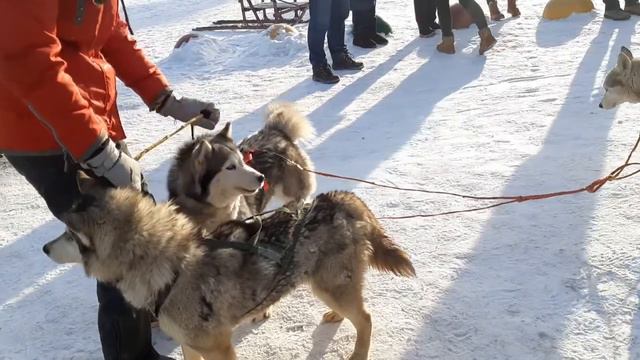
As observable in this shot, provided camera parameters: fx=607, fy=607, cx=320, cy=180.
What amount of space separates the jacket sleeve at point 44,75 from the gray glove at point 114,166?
0.04 metres

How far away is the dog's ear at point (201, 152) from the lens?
3180 millimetres

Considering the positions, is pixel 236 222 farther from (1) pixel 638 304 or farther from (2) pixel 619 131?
(2) pixel 619 131

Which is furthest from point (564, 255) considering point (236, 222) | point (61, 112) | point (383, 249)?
point (61, 112)

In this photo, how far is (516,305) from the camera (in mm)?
3084

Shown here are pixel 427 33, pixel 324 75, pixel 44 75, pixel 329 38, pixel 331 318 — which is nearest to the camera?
pixel 44 75

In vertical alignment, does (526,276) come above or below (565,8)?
above

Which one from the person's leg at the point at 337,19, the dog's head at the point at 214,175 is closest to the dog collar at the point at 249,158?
the dog's head at the point at 214,175

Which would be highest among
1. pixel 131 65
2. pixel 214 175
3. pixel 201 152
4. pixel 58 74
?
pixel 58 74

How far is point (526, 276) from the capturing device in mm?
3318

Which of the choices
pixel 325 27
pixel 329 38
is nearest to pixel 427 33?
pixel 329 38

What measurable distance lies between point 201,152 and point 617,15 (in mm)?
7043

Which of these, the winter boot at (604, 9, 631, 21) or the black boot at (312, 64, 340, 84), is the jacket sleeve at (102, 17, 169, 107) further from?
the winter boot at (604, 9, 631, 21)

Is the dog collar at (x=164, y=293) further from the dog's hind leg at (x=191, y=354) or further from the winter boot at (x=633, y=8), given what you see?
the winter boot at (x=633, y=8)

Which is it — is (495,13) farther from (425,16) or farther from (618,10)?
(618,10)
